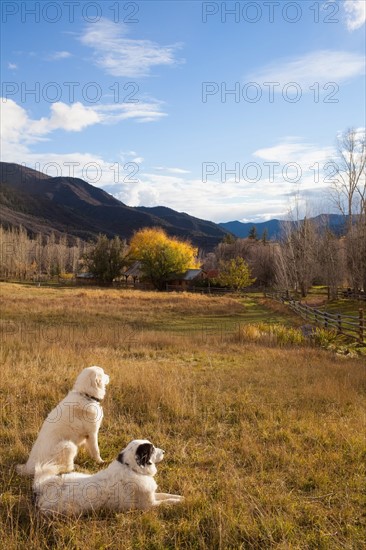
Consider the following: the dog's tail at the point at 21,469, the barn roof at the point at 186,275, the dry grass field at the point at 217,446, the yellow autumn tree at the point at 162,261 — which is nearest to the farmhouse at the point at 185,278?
the barn roof at the point at 186,275

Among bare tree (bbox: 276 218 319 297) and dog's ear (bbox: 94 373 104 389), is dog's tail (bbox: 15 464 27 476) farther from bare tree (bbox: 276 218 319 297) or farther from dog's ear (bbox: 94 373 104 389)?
bare tree (bbox: 276 218 319 297)

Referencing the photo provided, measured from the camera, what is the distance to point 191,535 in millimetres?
3514

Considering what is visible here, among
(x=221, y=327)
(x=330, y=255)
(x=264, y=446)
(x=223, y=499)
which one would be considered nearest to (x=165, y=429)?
(x=264, y=446)

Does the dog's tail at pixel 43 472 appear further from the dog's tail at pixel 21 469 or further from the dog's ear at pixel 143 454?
the dog's ear at pixel 143 454

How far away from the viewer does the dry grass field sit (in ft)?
11.5

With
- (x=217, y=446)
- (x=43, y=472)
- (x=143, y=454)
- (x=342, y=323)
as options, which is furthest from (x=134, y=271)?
(x=143, y=454)

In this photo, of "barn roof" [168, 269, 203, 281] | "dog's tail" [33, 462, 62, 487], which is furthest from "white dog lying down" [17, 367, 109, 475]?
"barn roof" [168, 269, 203, 281]

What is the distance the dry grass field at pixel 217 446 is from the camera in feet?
11.5

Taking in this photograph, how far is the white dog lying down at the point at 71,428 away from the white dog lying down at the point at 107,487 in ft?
1.35

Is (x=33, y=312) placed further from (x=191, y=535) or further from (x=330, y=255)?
(x=330, y=255)

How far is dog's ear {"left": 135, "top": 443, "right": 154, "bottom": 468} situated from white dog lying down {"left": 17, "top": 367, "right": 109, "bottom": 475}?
94 cm

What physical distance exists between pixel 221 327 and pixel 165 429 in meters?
17.6

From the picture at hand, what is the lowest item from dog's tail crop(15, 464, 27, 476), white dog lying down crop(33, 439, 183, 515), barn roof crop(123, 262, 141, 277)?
dog's tail crop(15, 464, 27, 476)

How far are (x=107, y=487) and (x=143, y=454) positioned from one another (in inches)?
16.1
